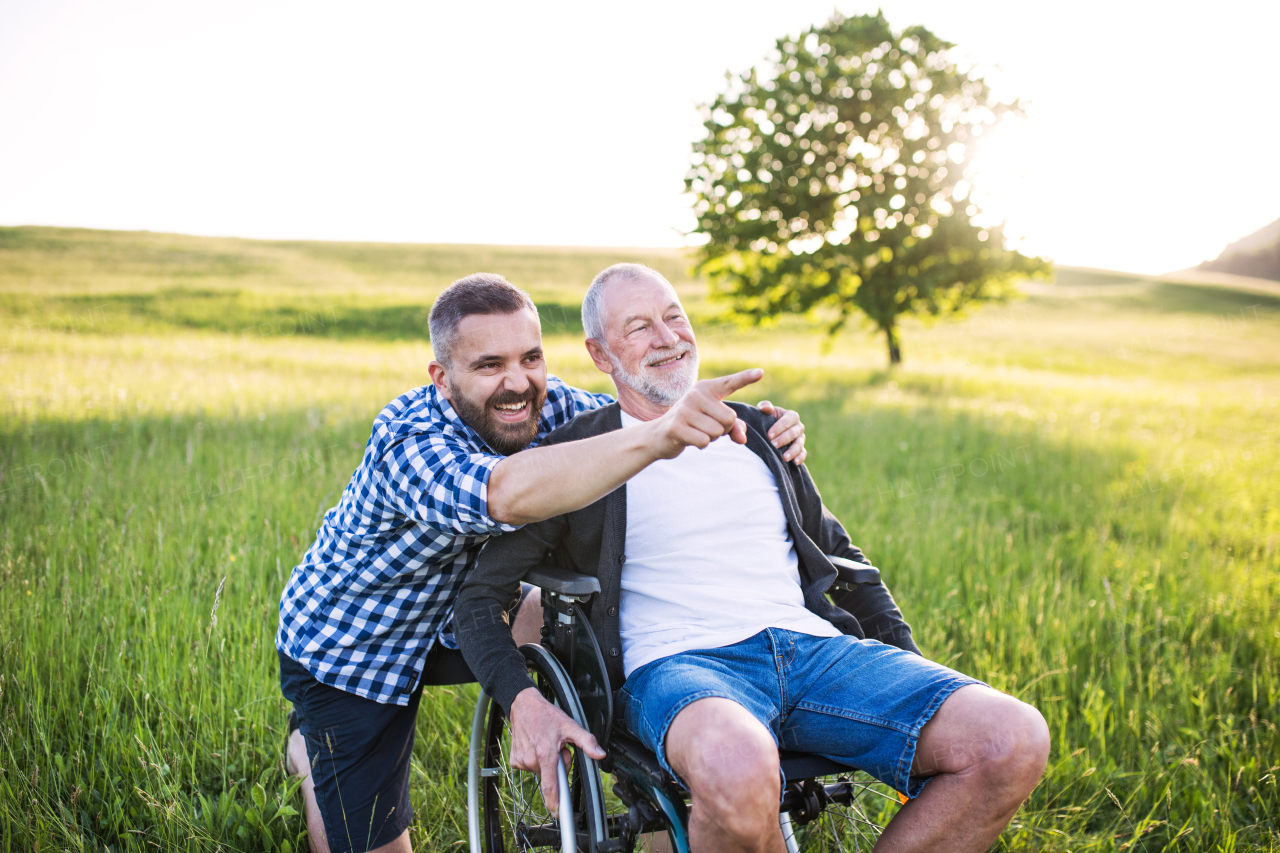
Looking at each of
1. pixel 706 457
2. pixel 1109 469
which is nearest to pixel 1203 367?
pixel 1109 469

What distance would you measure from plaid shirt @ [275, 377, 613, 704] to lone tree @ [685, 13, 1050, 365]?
1498cm

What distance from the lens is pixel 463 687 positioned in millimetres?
3162

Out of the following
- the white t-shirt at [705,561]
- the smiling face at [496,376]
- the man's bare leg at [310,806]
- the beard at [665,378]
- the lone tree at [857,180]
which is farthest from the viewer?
the lone tree at [857,180]

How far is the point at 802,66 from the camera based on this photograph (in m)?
16.6

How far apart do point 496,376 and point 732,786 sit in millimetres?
1295

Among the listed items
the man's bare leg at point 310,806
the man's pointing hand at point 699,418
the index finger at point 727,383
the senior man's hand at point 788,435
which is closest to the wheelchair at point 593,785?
the man's bare leg at point 310,806

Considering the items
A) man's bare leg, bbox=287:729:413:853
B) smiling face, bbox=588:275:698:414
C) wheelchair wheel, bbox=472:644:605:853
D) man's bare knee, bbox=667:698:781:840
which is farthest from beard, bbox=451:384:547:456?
man's bare leg, bbox=287:729:413:853

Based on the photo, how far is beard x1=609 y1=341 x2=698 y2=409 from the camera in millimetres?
2473

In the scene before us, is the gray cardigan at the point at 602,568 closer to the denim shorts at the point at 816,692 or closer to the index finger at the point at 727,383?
the denim shorts at the point at 816,692

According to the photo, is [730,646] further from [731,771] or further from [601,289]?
[601,289]

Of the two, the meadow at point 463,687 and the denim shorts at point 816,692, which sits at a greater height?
the denim shorts at point 816,692

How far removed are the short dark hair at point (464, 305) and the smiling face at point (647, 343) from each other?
14.3 inches

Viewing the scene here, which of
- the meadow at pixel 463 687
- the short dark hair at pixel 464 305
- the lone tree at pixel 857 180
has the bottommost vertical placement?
the meadow at pixel 463 687

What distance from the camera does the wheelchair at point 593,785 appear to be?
68.7 inches
